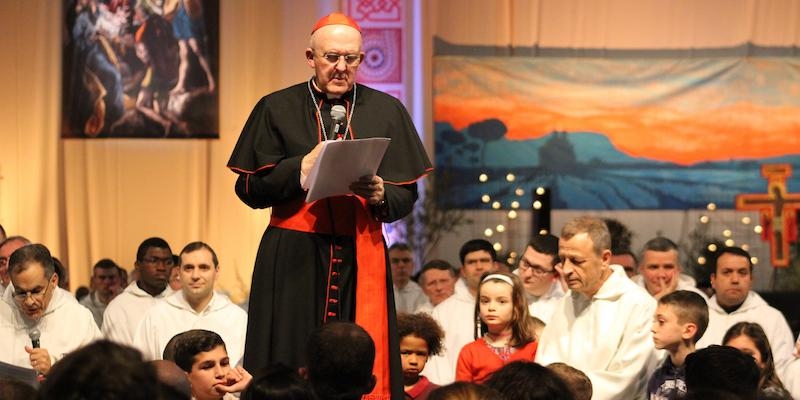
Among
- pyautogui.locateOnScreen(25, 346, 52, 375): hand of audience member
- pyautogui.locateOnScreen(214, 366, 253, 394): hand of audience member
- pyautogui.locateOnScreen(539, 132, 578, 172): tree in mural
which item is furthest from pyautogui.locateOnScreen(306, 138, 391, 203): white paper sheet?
pyautogui.locateOnScreen(539, 132, 578, 172): tree in mural

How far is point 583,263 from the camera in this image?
632cm

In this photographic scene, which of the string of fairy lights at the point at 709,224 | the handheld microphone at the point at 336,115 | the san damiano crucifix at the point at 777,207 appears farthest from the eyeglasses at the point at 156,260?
the san damiano crucifix at the point at 777,207

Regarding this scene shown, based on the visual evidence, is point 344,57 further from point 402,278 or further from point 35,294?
point 402,278

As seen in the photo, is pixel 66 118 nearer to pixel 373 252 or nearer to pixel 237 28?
pixel 237 28

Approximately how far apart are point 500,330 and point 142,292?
393 centimetres

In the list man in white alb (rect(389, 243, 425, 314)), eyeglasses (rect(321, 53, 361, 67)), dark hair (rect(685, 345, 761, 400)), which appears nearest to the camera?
dark hair (rect(685, 345, 761, 400))

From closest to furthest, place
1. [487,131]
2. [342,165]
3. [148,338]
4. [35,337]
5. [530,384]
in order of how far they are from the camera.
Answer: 1. [530,384]
2. [342,165]
3. [35,337]
4. [148,338]
5. [487,131]

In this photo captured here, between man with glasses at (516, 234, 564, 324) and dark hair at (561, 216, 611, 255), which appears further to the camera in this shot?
man with glasses at (516, 234, 564, 324)

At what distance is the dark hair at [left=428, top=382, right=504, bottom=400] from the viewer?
12.2 feet

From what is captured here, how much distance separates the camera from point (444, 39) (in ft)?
50.2

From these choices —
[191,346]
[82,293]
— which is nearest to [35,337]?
[191,346]

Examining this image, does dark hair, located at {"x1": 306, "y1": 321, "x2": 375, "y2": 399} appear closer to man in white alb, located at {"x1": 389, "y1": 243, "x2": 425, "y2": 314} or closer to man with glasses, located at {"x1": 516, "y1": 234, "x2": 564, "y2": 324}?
man with glasses, located at {"x1": 516, "y1": 234, "x2": 564, "y2": 324}

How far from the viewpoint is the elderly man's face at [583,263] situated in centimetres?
630

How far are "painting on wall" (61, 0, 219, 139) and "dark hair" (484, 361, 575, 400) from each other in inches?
409
